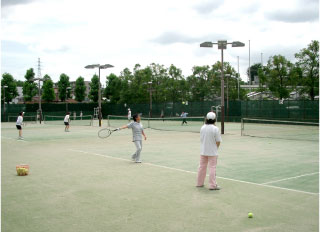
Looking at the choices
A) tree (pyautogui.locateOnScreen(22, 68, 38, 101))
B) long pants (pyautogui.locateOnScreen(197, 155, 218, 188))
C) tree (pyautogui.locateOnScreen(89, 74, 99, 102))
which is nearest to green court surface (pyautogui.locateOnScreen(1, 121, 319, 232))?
long pants (pyautogui.locateOnScreen(197, 155, 218, 188))

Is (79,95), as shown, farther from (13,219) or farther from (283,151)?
(13,219)

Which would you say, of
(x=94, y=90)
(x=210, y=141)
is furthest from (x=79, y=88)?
(x=210, y=141)

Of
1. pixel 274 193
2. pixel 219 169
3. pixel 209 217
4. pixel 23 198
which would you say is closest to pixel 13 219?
pixel 23 198

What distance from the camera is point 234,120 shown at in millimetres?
43188

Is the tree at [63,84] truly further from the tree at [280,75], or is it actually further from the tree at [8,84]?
the tree at [280,75]

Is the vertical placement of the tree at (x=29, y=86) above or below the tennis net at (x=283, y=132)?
above

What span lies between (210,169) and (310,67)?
115 ft

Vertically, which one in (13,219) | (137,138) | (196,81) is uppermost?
(196,81)

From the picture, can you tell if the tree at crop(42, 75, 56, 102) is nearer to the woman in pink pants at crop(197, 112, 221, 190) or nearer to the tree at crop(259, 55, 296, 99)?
the tree at crop(259, 55, 296, 99)

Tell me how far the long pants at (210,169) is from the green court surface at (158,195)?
0.85ft

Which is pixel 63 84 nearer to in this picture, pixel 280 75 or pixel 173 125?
pixel 280 75

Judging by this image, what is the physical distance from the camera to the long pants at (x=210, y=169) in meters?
7.92

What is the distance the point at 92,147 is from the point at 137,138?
17.0 feet

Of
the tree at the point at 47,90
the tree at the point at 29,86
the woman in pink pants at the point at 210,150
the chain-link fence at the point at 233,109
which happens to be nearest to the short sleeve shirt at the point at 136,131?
the woman in pink pants at the point at 210,150
